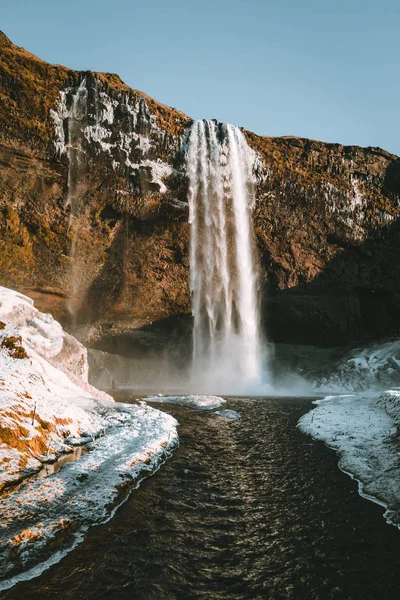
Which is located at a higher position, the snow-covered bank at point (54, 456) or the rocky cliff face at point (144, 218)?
the rocky cliff face at point (144, 218)

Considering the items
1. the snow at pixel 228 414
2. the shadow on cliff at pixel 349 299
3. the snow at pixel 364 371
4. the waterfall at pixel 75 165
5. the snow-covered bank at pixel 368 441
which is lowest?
the snow at pixel 364 371

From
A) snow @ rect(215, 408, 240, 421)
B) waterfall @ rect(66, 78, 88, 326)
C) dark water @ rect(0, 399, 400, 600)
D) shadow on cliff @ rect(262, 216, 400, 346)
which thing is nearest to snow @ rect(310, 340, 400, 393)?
shadow on cliff @ rect(262, 216, 400, 346)

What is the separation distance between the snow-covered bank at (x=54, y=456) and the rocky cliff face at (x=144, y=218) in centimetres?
1909

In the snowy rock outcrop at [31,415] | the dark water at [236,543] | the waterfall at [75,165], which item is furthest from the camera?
the waterfall at [75,165]

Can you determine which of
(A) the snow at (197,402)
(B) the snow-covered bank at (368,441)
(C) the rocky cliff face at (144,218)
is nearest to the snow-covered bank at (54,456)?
(B) the snow-covered bank at (368,441)

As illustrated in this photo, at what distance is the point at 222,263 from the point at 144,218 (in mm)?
9589

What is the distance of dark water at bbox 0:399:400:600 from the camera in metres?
4.91

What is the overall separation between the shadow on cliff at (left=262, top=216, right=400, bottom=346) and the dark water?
3327 cm

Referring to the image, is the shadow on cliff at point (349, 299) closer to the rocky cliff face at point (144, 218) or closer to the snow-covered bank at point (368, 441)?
the rocky cliff face at point (144, 218)

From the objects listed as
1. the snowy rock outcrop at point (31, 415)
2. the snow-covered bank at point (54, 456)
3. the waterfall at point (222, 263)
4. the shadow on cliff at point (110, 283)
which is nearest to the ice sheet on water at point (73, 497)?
the snow-covered bank at point (54, 456)

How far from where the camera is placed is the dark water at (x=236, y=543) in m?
4.91

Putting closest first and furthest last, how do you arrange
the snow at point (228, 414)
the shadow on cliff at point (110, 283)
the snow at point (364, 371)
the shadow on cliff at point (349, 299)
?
1. the snow at point (228, 414)
2. the shadow on cliff at point (110, 283)
3. the snow at point (364, 371)
4. the shadow on cliff at point (349, 299)

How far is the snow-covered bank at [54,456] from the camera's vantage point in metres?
5.70

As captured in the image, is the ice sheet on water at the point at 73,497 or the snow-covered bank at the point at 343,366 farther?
the snow-covered bank at the point at 343,366
